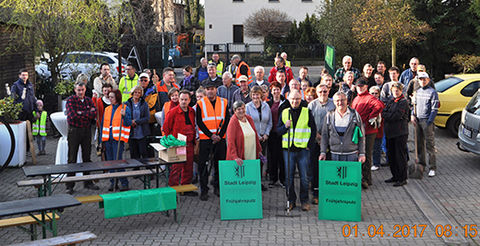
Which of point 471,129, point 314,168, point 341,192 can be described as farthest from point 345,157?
point 471,129

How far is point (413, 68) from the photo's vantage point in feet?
46.9

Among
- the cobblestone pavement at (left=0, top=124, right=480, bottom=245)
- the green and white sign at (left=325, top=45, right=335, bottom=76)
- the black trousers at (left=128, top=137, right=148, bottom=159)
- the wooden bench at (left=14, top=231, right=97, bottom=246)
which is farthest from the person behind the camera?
the green and white sign at (left=325, top=45, right=335, bottom=76)

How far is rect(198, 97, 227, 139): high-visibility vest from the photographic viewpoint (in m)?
A: 10.3

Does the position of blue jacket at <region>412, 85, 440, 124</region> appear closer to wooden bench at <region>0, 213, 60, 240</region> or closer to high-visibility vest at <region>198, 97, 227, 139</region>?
high-visibility vest at <region>198, 97, 227, 139</region>

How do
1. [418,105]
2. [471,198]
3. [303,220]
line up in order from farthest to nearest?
1. [418,105]
2. [471,198]
3. [303,220]

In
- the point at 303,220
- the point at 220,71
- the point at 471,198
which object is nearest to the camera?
the point at 303,220

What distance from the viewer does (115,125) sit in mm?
10820

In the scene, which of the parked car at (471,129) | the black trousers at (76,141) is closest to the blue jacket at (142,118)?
the black trousers at (76,141)


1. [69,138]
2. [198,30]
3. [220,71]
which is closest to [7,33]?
[220,71]

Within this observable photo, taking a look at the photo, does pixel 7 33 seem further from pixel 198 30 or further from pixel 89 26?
pixel 198 30

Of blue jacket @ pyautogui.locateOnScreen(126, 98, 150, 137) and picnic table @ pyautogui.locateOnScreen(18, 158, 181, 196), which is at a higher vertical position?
blue jacket @ pyautogui.locateOnScreen(126, 98, 150, 137)

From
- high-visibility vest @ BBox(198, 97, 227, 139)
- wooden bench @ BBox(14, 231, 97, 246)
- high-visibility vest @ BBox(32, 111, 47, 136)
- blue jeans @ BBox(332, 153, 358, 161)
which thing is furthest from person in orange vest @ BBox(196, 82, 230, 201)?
high-visibility vest @ BBox(32, 111, 47, 136)

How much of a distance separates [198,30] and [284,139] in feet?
212

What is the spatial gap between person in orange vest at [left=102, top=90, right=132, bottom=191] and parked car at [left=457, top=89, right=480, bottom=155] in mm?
6920
